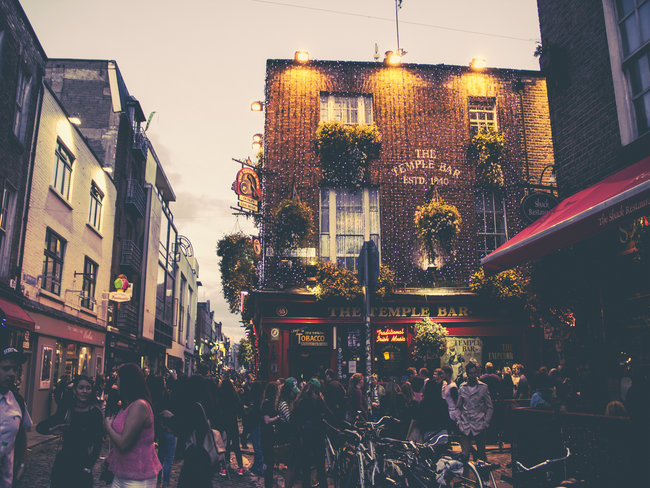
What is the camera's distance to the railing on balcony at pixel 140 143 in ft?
107

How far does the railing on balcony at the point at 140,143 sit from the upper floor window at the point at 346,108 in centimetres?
1706

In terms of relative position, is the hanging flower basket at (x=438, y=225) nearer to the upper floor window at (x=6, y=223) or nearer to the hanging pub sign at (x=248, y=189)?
the hanging pub sign at (x=248, y=189)

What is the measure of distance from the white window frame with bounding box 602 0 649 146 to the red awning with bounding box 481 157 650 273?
2.74 feet

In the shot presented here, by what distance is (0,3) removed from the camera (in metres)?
14.5

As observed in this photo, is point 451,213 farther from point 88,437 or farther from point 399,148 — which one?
point 88,437

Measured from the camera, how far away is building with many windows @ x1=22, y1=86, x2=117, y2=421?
55.8 feet

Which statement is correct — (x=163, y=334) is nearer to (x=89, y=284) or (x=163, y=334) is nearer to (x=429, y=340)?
(x=89, y=284)

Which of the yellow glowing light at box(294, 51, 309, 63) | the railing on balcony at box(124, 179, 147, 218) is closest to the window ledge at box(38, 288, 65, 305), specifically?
the railing on balcony at box(124, 179, 147, 218)

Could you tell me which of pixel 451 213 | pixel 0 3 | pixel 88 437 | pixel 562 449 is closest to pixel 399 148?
pixel 451 213

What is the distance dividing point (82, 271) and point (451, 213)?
15223mm

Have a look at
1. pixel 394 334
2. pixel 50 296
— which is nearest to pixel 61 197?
pixel 50 296

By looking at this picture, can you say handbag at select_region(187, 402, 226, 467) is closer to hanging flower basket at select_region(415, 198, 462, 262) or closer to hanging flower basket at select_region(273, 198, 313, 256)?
hanging flower basket at select_region(273, 198, 313, 256)

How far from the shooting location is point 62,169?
19.8 meters

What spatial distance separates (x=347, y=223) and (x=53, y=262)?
10.6 metres
